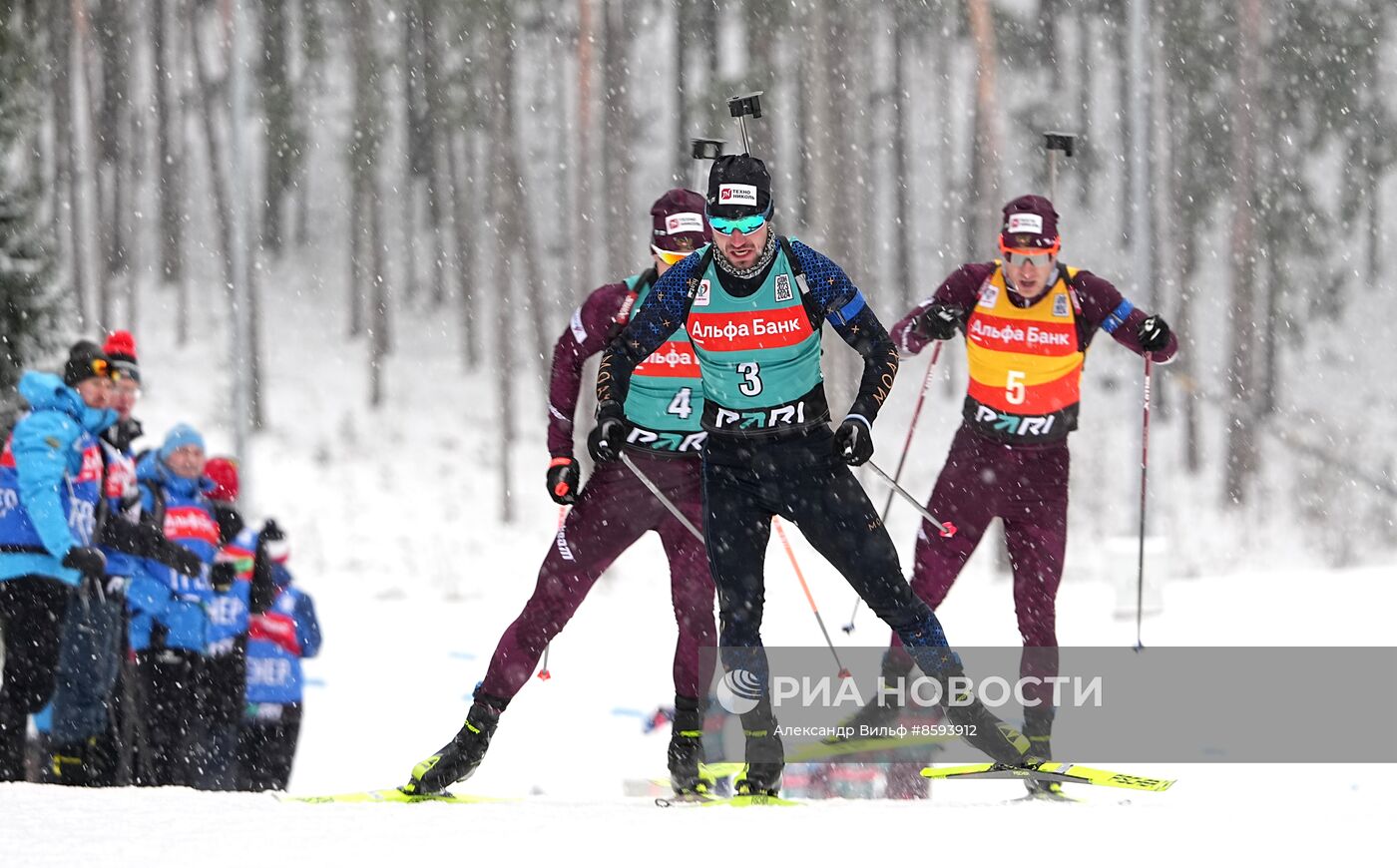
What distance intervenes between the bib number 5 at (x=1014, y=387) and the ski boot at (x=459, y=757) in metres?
2.58

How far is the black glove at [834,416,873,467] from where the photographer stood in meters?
5.24

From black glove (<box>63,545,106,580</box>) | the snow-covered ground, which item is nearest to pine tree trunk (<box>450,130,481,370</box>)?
the snow-covered ground

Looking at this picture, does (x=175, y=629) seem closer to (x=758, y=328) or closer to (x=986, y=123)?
(x=758, y=328)

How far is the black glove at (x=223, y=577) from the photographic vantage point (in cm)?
785

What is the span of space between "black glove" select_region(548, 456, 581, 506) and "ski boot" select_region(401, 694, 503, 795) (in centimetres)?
84

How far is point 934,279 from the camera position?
38219mm

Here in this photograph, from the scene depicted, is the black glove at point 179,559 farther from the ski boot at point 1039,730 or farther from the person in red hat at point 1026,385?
the ski boot at point 1039,730

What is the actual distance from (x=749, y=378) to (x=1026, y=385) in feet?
6.16

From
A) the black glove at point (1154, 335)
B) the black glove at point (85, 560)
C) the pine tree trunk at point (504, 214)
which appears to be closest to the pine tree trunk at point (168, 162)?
the pine tree trunk at point (504, 214)

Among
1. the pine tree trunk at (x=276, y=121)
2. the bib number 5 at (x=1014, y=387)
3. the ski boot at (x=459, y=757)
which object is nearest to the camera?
the ski boot at (x=459, y=757)

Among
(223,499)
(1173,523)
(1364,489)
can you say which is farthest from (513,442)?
(223,499)

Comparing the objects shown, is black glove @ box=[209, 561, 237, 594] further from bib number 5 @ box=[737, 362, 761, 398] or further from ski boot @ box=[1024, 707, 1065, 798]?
ski boot @ box=[1024, 707, 1065, 798]

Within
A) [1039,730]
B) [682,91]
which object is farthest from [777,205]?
[1039,730]

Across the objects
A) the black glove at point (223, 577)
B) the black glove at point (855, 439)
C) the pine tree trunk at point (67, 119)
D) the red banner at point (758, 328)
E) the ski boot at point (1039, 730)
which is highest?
the pine tree trunk at point (67, 119)
